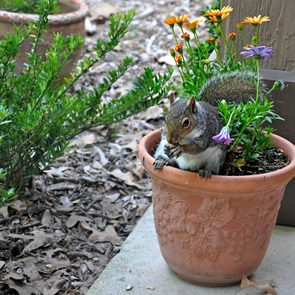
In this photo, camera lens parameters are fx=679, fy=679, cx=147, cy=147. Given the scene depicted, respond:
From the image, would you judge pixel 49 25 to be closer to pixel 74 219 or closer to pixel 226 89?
pixel 74 219

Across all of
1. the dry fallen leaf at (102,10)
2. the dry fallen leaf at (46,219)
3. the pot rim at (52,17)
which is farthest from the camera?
the dry fallen leaf at (102,10)

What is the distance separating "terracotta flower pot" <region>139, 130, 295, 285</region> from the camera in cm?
261

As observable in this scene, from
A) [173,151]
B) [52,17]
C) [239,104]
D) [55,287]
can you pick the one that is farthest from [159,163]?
[52,17]

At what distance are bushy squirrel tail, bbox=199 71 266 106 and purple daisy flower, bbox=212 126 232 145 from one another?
34cm

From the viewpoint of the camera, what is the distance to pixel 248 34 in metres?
3.25

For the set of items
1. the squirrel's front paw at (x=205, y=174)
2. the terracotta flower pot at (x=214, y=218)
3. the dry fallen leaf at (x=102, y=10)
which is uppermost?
the squirrel's front paw at (x=205, y=174)

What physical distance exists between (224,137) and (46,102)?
93cm

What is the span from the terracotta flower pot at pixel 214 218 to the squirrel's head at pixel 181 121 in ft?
0.55

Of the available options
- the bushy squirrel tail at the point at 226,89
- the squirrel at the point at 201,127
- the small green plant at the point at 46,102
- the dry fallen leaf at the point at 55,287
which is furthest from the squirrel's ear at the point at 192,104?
the dry fallen leaf at the point at 55,287

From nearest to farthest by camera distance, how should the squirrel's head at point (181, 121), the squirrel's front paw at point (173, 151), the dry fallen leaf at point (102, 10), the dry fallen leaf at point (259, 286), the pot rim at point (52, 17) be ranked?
the squirrel's head at point (181, 121) → the squirrel's front paw at point (173, 151) → the dry fallen leaf at point (259, 286) → the pot rim at point (52, 17) → the dry fallen leaf at point (102, 10)

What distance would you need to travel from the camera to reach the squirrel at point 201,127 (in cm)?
250

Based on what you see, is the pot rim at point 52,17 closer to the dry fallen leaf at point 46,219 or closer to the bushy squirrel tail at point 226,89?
the dry fallen leaf at point 46,219

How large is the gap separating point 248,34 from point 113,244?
1212mm

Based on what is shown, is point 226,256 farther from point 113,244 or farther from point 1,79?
point 1,79
